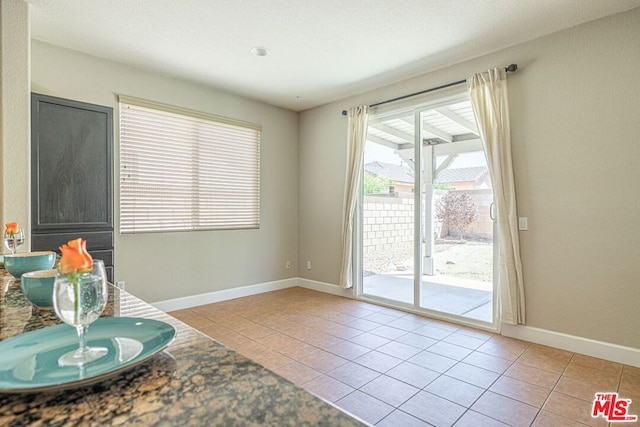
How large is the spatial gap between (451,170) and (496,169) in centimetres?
58

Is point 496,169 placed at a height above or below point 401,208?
above

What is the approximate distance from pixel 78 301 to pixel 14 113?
114 inches

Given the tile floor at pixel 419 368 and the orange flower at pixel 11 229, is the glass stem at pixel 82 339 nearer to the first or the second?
the orange flower at pixel 11 229

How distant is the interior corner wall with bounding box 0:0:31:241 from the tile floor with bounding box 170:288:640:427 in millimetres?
1899

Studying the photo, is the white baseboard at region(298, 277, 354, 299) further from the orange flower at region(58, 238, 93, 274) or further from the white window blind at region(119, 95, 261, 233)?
the orange flower at region(58, 238, 93, 274)

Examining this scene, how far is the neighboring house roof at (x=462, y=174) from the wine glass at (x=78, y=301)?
141 inches

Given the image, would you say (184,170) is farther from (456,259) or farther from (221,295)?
(456,259)

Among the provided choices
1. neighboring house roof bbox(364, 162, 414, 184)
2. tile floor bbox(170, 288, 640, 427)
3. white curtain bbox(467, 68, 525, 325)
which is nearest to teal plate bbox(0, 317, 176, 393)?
tile floor bbox(170, 288, 640, 427)

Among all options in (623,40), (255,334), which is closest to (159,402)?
(255,334)

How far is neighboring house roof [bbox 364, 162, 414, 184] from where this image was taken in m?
4.16

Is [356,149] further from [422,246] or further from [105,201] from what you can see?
[105,201]

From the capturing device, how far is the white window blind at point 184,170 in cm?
374

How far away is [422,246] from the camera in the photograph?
3984mm

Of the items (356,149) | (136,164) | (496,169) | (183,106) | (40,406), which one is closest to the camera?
(40,406)
